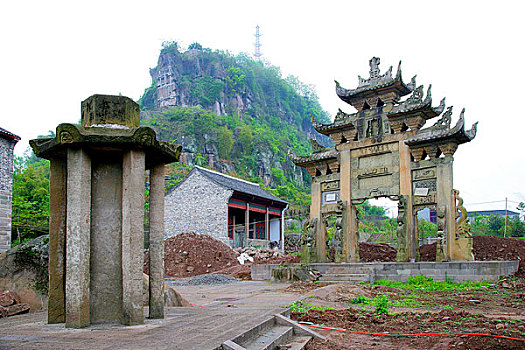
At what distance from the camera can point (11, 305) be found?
723cm

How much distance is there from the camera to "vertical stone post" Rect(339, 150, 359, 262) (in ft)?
61.8

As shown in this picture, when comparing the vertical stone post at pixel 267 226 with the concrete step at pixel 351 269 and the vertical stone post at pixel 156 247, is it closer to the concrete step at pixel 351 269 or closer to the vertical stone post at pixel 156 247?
the concrete step at pixel 351 269

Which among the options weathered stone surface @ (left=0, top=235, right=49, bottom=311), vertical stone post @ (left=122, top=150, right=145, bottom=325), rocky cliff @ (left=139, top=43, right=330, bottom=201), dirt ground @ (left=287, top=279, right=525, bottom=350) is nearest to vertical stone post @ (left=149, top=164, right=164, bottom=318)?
vertical stone post @ (left=122, top=150, right=145, bottom=325)

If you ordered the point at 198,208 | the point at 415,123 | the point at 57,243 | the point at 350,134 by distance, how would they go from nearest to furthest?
the point at 57,243 < the point at 415,123 < the point at 350,134 < the point at 198,208

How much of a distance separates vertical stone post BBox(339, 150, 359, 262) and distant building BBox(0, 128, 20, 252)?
45.4 feet

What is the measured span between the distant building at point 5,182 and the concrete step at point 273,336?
1591 cm

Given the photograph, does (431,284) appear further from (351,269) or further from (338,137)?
(338,137)

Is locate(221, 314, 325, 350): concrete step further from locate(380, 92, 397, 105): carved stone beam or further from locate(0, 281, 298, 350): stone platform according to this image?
locate(380, 92, 397, 105): carved stone beam

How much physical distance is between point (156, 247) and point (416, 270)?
11.6 meters

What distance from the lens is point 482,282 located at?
13719mm

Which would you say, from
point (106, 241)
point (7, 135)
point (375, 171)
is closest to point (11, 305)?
point (106, 241)

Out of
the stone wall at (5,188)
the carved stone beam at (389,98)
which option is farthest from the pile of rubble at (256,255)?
the stone wall at (5,188)

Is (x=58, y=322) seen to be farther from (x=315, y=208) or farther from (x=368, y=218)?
(x=368, y=218)

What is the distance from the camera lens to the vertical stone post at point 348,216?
18.8 metres
